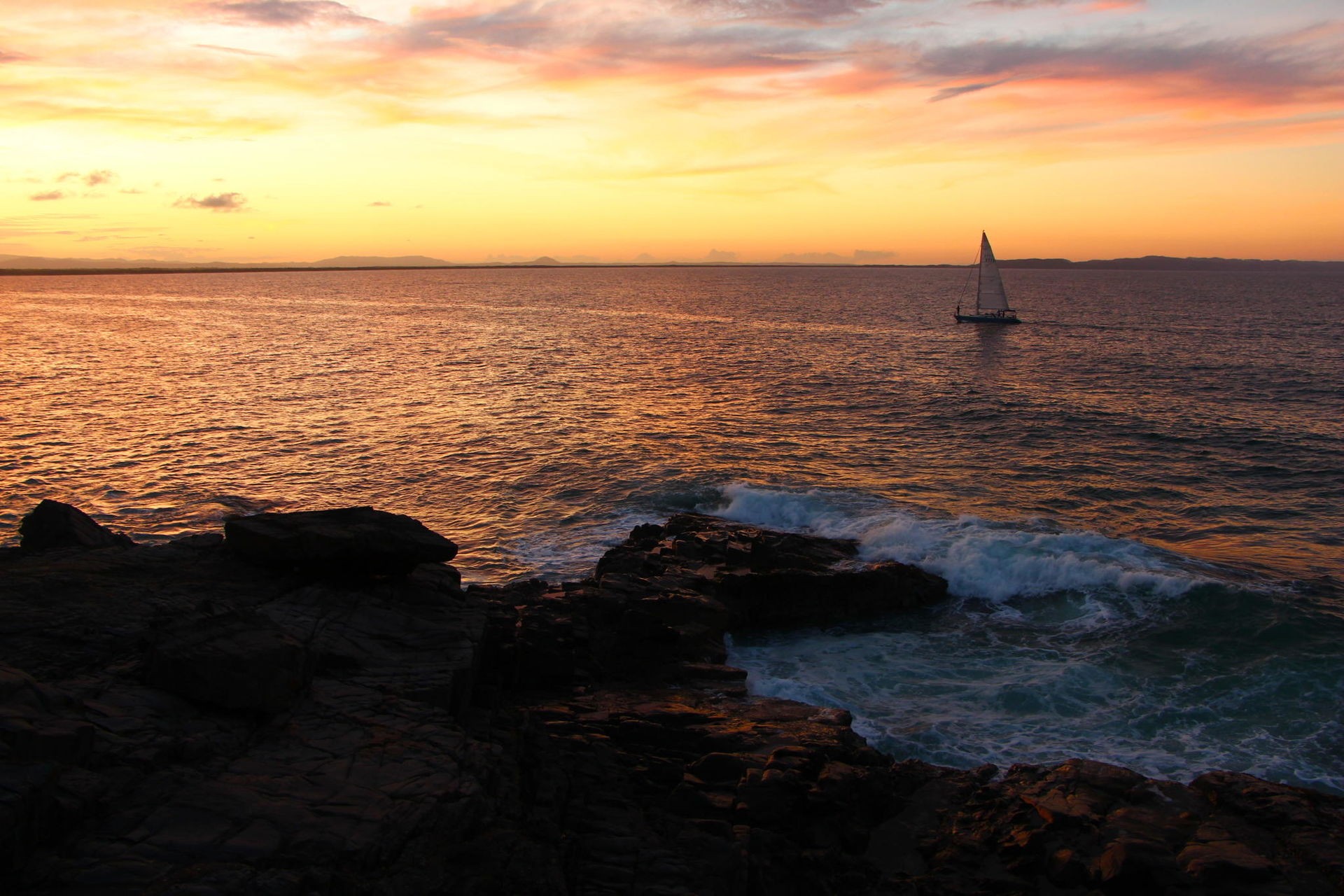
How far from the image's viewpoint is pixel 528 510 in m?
35.7

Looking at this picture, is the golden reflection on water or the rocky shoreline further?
the golden reflection on water

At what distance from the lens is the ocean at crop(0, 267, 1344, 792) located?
69.2ft

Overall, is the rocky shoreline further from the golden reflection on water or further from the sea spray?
the golden reflection on water

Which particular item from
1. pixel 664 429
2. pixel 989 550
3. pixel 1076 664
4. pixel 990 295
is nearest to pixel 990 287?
pixel 990 295

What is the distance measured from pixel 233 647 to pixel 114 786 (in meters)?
2.96

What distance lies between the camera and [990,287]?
369ft

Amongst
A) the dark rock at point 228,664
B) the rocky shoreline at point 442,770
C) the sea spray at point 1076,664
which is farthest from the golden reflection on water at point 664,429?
the dark rock at point 228,664

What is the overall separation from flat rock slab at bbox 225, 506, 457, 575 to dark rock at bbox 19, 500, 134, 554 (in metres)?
4.37

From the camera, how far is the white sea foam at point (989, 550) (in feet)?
89.7

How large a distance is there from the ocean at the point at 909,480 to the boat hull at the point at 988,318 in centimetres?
1826

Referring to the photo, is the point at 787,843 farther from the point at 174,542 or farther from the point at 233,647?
the point at 174,542

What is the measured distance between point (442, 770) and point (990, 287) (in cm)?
11397

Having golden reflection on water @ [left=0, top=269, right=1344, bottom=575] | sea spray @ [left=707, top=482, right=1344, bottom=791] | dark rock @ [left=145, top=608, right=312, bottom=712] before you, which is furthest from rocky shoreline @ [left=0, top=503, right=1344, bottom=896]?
golden reflection on water @ [left=0, top=269, right=1344, bottom=575]

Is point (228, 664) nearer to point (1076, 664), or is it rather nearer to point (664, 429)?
point (1076, 664)
